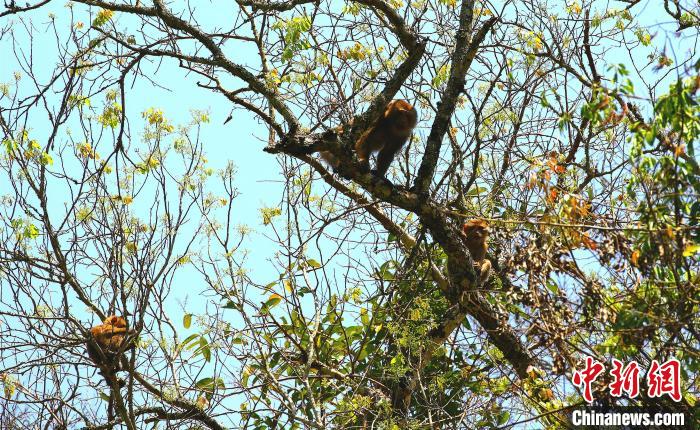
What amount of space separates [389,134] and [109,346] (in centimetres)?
300

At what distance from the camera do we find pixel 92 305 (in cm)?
641

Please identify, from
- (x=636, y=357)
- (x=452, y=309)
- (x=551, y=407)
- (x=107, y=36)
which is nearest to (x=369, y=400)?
(x=452, y=309)

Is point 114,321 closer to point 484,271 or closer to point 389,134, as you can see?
point 389,134

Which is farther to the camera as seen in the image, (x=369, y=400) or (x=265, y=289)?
(x=265, y=289)

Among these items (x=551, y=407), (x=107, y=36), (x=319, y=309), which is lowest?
(x=551, y=407)

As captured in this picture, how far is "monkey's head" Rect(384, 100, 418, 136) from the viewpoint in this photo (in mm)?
6824

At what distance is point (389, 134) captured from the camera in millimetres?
6750

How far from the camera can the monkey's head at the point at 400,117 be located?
682 centimetres

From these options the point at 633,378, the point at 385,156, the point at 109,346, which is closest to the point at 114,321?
the point at 109,346

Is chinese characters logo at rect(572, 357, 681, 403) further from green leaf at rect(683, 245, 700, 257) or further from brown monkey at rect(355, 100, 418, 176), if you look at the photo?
brown monkey at rect(355, 100, 418, 176)

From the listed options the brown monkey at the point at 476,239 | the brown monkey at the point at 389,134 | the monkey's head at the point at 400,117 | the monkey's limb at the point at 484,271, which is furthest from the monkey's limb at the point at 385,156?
the monkey's limb at the point at 484,271

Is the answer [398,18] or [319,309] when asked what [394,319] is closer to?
[319,309]

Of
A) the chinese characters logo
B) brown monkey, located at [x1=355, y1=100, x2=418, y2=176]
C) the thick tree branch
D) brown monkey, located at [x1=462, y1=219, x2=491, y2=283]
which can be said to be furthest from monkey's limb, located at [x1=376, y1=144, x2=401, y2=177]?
the chinese characters logo

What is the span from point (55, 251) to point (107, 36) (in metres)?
1.87
